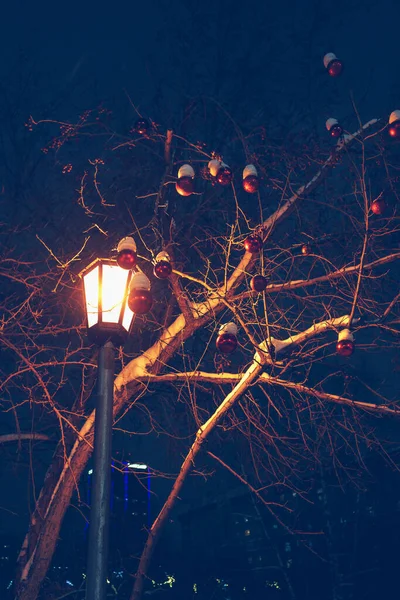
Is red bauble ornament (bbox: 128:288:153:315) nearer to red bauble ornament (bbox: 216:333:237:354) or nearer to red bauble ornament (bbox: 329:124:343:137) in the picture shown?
red bauble ornament (bbox: 216:333:237:354)

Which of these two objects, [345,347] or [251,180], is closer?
[345,347]

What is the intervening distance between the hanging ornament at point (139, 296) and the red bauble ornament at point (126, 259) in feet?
0.52

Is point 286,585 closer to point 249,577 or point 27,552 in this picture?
point 249,577

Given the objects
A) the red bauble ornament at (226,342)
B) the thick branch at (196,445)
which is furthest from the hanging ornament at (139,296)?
the thick branch at (196,445)

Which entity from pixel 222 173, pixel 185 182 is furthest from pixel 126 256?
pixel 222 173

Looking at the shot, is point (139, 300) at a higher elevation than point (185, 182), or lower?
lower

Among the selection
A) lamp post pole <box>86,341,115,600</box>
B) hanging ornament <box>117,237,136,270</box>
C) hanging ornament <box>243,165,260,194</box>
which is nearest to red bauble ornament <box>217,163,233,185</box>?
hanging ornament <box>243,165,260,194</box>

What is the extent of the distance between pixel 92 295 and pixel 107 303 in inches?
6.9

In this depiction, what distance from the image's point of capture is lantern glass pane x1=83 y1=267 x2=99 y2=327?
4547mm

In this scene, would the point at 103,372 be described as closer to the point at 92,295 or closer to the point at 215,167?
the point at 92,295

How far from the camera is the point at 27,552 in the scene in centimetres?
725

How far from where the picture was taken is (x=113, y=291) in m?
4.64

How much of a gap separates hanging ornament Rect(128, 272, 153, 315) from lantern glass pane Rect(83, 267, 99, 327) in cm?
33

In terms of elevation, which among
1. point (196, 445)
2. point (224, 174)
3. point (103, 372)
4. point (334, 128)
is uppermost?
point (334, 128)
